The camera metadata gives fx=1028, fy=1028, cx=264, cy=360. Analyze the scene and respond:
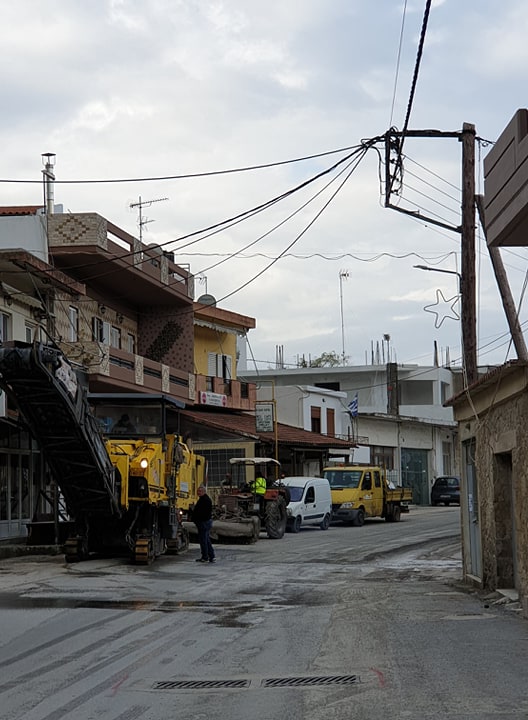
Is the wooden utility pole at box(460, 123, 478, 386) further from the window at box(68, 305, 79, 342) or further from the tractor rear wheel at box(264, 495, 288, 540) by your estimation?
the window at box(68, 305, 79, 342)

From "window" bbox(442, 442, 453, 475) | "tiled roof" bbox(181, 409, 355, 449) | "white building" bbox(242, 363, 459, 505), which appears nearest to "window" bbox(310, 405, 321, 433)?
"white building" bbox(242, 363, 459, 505)

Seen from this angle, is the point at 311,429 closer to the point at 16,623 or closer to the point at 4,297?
the point at 4,297

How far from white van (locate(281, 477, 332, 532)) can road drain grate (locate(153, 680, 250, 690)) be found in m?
Answer: 23.9

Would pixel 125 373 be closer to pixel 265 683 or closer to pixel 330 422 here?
pixel 330 422

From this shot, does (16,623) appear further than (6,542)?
No

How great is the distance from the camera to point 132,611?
14.3m

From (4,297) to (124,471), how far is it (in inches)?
321

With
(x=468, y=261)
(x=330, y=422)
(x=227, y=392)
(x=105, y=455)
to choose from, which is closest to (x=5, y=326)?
(x=105, y=455)

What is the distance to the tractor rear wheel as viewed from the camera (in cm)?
2994

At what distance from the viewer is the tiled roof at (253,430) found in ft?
122

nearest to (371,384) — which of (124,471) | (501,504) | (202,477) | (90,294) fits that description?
(90,294)

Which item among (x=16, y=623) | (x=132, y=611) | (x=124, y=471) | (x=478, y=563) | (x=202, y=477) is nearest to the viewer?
(x=16, y=623)

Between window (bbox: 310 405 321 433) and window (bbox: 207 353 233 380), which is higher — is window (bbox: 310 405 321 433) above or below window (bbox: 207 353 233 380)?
below

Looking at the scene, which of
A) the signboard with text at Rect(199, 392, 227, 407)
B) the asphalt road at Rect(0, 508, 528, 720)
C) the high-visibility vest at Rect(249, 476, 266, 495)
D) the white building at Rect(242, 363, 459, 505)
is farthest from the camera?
the white building at Rect(242, 363, 459, 505)
